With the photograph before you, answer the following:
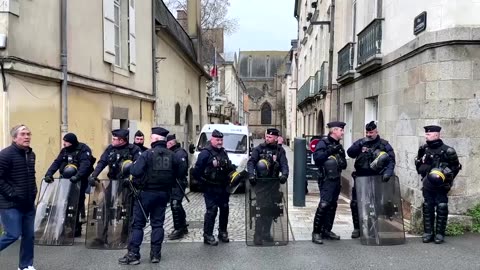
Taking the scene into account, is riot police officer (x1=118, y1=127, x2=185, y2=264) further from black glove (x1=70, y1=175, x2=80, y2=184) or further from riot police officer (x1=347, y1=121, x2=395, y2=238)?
riot police officer (x1=347, y1=121, x2=395, y2=238)

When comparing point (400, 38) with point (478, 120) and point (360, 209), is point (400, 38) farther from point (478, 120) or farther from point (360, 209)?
point (360, 209)

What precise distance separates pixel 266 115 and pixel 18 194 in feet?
227

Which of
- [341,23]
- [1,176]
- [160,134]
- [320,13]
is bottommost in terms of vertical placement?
[1,176]

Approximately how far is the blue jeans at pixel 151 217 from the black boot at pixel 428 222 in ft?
12.2

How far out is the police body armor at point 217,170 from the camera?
6289 mm

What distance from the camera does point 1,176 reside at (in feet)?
15.1

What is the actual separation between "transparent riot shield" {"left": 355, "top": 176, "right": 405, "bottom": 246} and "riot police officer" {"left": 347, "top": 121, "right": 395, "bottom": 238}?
19 centimetres

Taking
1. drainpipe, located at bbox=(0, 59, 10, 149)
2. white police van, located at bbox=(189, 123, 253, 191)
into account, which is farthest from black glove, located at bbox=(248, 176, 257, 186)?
white police van, located at bbox=(189, 123, 253, 191)

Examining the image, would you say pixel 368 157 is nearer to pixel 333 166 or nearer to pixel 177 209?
pixel 333 166

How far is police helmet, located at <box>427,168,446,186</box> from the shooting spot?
607 cm

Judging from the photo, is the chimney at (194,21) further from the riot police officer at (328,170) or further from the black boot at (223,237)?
the black boot at (223,237)

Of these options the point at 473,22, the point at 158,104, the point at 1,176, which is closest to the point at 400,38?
the point at 473,22

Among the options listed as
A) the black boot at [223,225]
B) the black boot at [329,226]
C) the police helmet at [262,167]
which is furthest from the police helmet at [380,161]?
the black boot at [223,225]

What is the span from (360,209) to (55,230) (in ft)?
14.4
